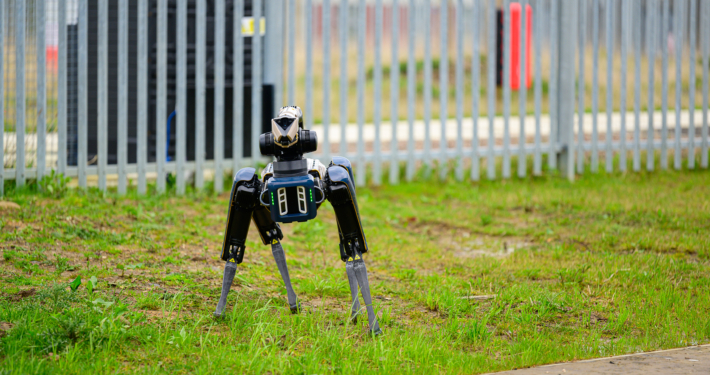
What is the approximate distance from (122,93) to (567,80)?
493 centimetres

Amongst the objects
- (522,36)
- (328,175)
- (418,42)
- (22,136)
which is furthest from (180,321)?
(418,42)

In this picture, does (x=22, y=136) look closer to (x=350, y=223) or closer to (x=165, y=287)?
(x=165, y=287)

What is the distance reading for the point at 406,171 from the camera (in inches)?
316

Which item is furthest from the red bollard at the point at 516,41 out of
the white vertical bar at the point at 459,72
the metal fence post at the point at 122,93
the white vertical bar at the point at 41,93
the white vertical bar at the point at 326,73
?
the white vertical bar at the point at 41,93

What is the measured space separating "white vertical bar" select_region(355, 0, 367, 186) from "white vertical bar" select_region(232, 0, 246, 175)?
4.07ft

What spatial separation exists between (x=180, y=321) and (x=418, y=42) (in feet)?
50.8

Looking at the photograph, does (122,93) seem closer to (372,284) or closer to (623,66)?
(372,284)

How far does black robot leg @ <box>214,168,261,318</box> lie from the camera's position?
3.60 m

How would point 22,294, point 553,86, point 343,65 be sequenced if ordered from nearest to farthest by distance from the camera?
point 22,294 < point 343,65 < point 553,86

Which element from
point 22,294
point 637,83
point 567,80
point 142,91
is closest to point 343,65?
point 142,91

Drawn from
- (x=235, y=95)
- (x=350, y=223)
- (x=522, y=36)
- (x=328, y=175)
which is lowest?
(x=350, y=223)

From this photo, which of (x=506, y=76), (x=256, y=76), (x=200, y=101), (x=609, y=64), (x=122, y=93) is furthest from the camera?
(x=609, y=64)

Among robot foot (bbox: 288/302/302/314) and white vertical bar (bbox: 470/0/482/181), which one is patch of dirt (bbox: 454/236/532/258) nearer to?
robot foot (bbox: 288/302/302/314)

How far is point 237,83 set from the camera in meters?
7.15
